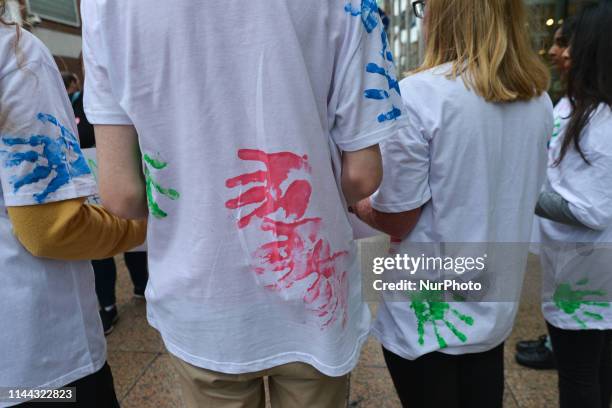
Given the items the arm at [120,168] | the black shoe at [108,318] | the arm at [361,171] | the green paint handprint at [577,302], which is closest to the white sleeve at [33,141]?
the arm at [120,168]

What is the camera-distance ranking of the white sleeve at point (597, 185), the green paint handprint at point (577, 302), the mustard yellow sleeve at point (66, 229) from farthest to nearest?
the green paint handprint at point (577, 302) < the white sleeve at point (597, 185) < the mustard yellow sleeve at point (66, 229)

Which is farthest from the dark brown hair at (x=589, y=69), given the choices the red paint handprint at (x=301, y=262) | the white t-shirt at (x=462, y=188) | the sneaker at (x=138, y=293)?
the sneaker at (x=138, y=293)

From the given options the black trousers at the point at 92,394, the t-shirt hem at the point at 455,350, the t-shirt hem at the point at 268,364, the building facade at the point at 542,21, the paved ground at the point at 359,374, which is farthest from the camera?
the paved ground at the point at 359,374

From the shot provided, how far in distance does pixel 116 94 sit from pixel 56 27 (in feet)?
27.5

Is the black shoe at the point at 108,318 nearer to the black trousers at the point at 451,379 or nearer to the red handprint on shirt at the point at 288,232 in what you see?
the black trousers at the point at 451,379

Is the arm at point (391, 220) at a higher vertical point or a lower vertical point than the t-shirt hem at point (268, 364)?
higher

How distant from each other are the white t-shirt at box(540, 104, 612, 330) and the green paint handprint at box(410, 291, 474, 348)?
2.29 feet

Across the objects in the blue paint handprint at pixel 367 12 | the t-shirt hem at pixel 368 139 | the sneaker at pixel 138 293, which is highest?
the blue paint handprint at pixel 367 12

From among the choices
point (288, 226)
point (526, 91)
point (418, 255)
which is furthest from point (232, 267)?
point (526, 91)

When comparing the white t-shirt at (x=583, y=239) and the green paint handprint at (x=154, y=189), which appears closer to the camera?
the green paint handprint at (x=154, y=189)

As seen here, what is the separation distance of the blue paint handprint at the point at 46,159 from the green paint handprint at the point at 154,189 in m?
0.32

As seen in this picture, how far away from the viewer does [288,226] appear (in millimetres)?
982

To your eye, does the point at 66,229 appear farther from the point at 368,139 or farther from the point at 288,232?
the point at 368,139

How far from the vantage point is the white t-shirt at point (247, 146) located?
893 mm
